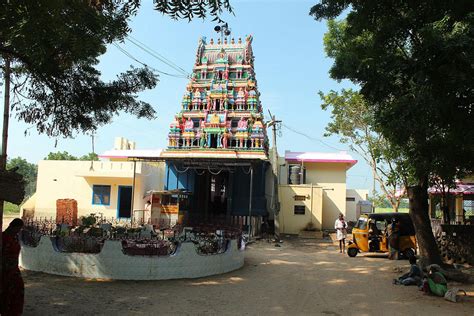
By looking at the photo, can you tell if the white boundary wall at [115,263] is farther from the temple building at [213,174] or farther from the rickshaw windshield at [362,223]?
the temple building at [213,174]

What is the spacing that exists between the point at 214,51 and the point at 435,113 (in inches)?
805

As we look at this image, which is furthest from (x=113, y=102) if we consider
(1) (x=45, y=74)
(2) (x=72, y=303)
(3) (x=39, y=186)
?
(3) (x=39, y=186)

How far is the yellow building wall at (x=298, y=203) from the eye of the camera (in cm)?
2355

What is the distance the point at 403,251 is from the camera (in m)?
14.7

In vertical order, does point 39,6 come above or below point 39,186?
above

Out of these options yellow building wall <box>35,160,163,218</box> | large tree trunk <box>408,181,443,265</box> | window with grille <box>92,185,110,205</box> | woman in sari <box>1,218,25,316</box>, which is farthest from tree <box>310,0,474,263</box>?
window with grille <box>92,185,110,205</box>

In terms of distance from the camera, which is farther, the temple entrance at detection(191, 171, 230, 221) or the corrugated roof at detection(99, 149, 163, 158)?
the corrugated roof at detection(99, 149, 163, 158)

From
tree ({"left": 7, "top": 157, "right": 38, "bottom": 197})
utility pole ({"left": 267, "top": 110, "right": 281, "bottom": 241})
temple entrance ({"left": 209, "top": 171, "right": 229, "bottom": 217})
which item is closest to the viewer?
utility pole ({"left": 267, "top": 110, "right": 281, "bottom": 241})

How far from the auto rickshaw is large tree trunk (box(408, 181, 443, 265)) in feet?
11.5

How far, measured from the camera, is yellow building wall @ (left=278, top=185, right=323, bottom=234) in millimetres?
23547

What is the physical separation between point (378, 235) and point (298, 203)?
849 cm

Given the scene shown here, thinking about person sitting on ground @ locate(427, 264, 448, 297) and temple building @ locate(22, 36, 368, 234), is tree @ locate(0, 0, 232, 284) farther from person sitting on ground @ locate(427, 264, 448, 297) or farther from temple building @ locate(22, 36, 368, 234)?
temple building @ locate(22, 36, 368, 234)

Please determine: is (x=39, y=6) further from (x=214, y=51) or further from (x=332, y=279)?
(x=214, y=51)

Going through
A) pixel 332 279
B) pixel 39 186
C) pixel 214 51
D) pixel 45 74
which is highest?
pixel 214 51
